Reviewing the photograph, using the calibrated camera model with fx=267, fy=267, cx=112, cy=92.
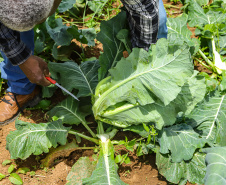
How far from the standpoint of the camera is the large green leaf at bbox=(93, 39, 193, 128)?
185cm

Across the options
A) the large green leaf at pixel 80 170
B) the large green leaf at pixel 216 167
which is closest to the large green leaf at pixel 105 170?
the large green leaf at pixel 80 170

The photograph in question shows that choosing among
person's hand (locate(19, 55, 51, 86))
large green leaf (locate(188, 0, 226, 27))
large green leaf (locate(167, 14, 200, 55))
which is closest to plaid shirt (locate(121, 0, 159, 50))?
large green leaf (locate(167, 14, 200, 55))

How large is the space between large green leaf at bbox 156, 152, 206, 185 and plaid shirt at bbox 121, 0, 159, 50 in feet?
3.15

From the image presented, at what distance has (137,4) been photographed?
1.84 m

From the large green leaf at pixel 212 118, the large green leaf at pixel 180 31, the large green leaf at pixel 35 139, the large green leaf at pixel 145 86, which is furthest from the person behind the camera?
the large green leaf at pixel 180 31

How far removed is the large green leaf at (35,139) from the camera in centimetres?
213

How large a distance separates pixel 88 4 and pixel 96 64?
136 cm

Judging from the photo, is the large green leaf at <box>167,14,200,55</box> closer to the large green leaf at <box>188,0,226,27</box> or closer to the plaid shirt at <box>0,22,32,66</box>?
the large green leaf at <box>188,0,226,27</box>

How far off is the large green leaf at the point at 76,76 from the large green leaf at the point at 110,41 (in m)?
0.14

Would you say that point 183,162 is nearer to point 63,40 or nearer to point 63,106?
point 63,106

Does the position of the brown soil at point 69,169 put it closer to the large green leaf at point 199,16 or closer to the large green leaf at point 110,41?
the large green leaf at point 110,41

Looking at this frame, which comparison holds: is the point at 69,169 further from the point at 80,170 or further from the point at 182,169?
the point at 182,169

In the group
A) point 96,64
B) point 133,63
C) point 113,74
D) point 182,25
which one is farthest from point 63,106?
point 182,25

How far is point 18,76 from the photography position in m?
2.48
